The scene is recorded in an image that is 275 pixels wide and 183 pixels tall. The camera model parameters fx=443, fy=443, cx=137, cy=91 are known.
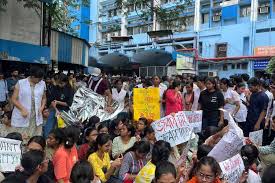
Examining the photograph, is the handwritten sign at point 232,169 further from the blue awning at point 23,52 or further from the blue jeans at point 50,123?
the blue awning at point 23,52

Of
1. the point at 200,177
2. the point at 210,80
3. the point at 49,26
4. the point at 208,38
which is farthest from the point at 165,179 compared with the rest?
the point at 208,38

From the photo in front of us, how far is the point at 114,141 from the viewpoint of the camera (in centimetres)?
643

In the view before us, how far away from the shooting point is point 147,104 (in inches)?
365

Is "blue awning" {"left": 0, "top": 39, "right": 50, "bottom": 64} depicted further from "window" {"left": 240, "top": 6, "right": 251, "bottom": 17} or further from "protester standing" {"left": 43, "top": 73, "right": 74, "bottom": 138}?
"window" {"left": 240, "top": 6, "right": 251, "bottom": 17}

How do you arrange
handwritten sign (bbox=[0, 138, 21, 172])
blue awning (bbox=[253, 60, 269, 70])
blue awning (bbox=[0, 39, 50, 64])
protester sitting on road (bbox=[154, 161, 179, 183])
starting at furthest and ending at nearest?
blue awning (bbox=[253, 60, 269, 70])
blue awning (bbox=[0, 39, 50, 64])
handwritten sign (bbox=[0, 138, 21, 172])
protester sitting on road (bbox=[154, 161, 179, 183])

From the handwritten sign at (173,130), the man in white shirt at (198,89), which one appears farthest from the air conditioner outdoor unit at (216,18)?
the handwritten sign at (173,130)

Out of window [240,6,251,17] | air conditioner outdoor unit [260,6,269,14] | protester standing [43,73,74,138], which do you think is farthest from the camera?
window [240,6,251,17]

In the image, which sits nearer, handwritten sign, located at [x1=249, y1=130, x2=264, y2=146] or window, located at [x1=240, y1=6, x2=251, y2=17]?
handwritten sign, located at [x1=249, y1=130, x2=264, y2=146]

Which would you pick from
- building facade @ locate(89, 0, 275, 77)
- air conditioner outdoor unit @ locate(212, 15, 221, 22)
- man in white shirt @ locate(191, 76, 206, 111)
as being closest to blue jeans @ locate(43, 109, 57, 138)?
man in white shirt @ locate(191, 76, 206, 111)

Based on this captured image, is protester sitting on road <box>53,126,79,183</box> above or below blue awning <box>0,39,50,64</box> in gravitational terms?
below

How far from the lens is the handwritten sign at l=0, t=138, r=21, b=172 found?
459 cm

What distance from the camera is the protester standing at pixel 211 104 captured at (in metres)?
8.08

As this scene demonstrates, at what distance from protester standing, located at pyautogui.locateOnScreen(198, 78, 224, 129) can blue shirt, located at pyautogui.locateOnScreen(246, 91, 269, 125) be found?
1.86 ft

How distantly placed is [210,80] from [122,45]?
34.4 m
